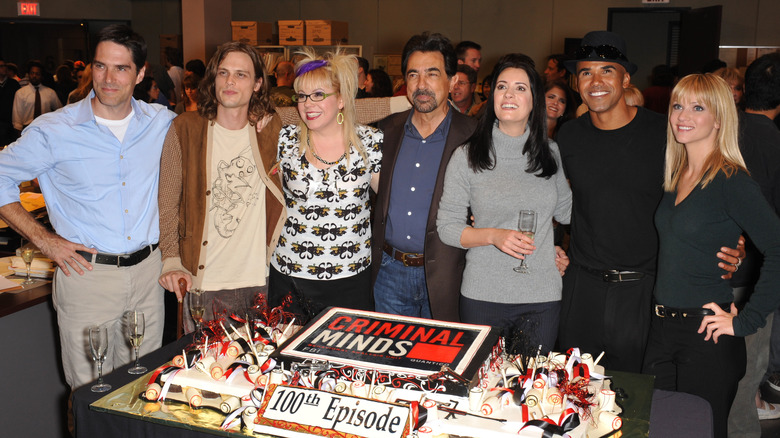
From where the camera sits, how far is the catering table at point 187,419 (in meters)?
1.80

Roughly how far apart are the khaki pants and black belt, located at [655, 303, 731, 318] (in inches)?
83.5

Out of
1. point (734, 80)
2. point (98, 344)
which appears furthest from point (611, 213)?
point (734, 80)

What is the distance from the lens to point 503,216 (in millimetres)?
2535

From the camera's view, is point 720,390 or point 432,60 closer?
point 720,390

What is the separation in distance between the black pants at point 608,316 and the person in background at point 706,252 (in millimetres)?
201

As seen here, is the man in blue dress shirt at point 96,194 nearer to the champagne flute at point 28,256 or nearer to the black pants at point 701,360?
the champagne flute at point 28,256

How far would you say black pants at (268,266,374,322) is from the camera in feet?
9.21

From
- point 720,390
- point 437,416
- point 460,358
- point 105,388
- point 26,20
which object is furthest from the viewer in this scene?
point 26,20

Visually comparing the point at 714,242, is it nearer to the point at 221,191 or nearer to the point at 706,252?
the point at 706,252

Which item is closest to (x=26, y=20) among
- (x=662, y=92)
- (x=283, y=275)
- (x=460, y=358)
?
(x=662, y=92)

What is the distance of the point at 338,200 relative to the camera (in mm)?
2748

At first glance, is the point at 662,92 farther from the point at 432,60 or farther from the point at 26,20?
the point at 26,20

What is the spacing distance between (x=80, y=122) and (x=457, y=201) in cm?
158

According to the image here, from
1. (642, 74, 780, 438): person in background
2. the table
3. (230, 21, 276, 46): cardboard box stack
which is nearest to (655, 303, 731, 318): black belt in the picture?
(642, 74, 780, 438): person in background
